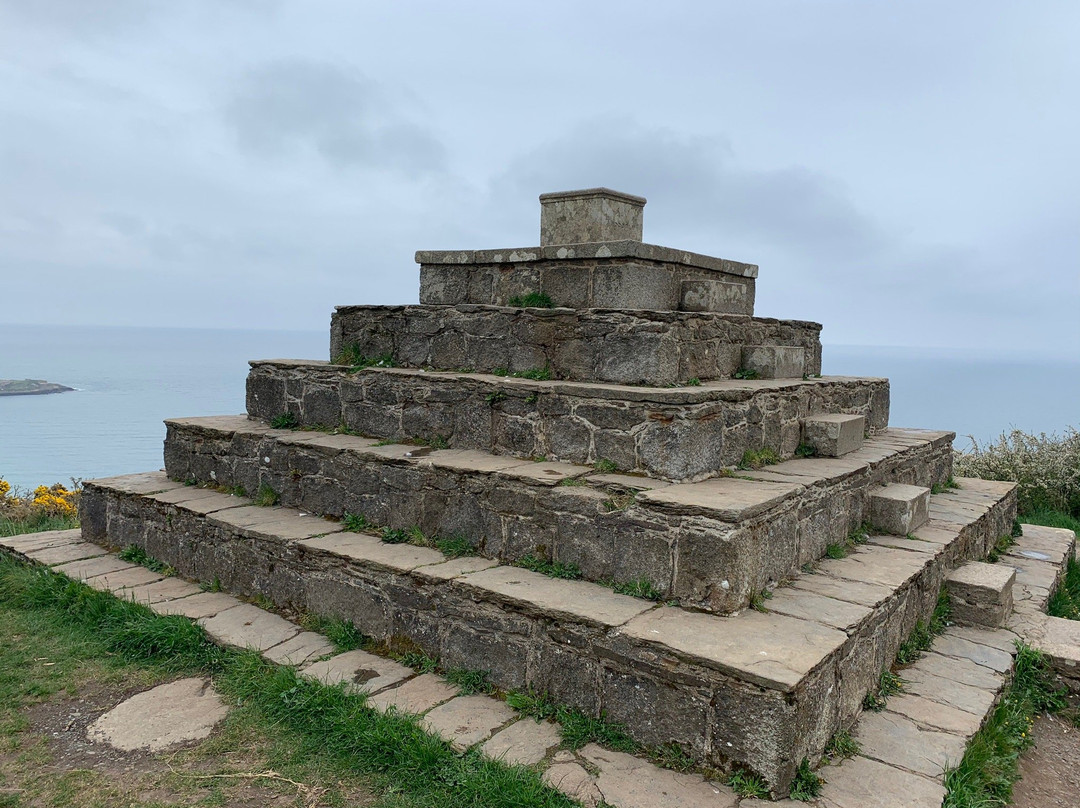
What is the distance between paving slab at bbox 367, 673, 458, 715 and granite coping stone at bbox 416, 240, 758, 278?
3255mm

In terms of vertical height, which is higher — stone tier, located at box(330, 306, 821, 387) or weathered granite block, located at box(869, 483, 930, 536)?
stone tier, located at box(330, 306, 821, 387)

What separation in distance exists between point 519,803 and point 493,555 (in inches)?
A: 70.7

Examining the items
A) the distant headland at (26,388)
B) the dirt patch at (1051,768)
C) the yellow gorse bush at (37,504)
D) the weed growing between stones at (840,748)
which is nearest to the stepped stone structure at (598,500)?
the weed growing between stones at (840,748)

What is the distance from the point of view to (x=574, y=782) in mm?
3326

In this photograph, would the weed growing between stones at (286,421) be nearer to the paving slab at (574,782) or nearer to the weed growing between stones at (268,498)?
the weed growing between stones at (268,498)

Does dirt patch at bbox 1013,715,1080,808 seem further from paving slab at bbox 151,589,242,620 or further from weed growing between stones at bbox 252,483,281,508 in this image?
weed growing between stones at bbox 252,483,281,508

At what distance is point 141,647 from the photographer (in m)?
5.02

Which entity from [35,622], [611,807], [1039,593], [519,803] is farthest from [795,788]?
[35,622]

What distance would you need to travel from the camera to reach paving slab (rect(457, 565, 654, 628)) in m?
3.88

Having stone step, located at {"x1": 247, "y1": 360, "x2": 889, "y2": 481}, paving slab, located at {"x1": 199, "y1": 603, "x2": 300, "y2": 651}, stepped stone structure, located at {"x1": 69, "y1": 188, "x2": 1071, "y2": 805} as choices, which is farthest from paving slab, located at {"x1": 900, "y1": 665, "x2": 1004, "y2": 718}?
paving slab, located at {"x1": 199, "y1": 603, "x2": 300, "y2": 651}

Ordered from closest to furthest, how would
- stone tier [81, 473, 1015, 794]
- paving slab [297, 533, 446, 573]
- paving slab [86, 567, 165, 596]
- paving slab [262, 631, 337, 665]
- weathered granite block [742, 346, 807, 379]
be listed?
1. stone tier [81, 473, 1015, 794]
2. paving slab [262, 631, 337, 665]
3. paving slab [297, 533, 446, 573]
4. paving slab [86, 567, 165, 596]
5. weathered granite block [742, 346, 807, 379]

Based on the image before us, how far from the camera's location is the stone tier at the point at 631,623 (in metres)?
3.34

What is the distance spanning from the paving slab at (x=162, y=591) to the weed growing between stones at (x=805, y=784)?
4632 millimetres

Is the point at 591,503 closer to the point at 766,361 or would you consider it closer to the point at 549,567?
the point at 549,567
